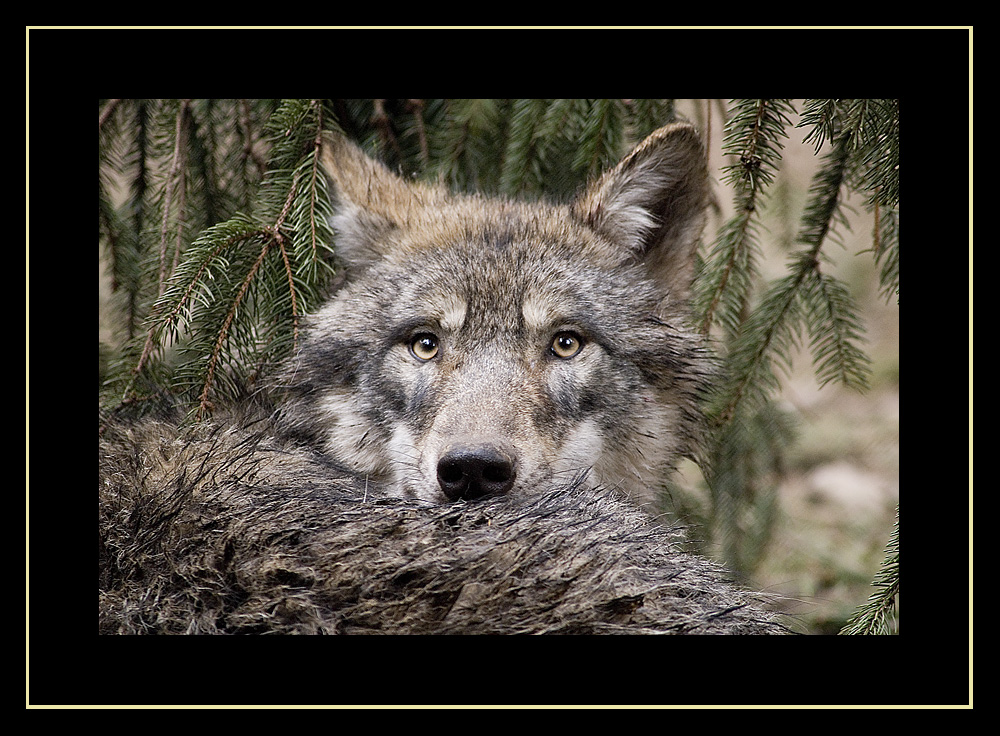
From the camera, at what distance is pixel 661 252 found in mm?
3762

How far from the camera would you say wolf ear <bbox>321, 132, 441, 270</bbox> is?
3.54 meters

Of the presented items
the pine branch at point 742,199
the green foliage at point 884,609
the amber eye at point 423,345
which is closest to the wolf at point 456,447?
the amber eye at point 423,345

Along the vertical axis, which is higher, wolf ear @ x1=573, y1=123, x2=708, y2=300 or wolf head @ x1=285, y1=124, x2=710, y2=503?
wolf ear @ x1=573, y1=123, x2=708, y2=300

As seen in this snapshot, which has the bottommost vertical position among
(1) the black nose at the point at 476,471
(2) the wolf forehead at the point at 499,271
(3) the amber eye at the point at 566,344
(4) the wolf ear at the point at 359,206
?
(1) the black nose at the point at 476,471

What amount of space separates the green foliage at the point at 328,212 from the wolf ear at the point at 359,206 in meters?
0.09

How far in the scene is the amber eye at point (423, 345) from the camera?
3281mm

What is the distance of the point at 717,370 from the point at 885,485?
13.1ft

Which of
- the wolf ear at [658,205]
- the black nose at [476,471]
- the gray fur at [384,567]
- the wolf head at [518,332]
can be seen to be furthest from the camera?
the wolf ear at [658,205]

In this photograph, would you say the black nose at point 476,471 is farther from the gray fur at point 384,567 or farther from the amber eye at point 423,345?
the amber eye at point 423,345

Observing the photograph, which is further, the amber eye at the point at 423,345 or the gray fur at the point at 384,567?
the amber eye at the point at 423,345

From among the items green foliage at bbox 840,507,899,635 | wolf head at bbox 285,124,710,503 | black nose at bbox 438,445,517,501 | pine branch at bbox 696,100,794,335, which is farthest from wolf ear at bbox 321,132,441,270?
green foliage at bbox 840,507,899,635

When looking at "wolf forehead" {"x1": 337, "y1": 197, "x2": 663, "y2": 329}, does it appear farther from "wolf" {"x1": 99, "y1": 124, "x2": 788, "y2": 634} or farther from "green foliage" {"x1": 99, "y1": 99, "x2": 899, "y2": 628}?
"green foliage" {"x1": 99, "y1": 99, "x2": 899, "y2": 628}

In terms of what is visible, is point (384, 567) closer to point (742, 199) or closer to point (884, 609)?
point (884, 609)
